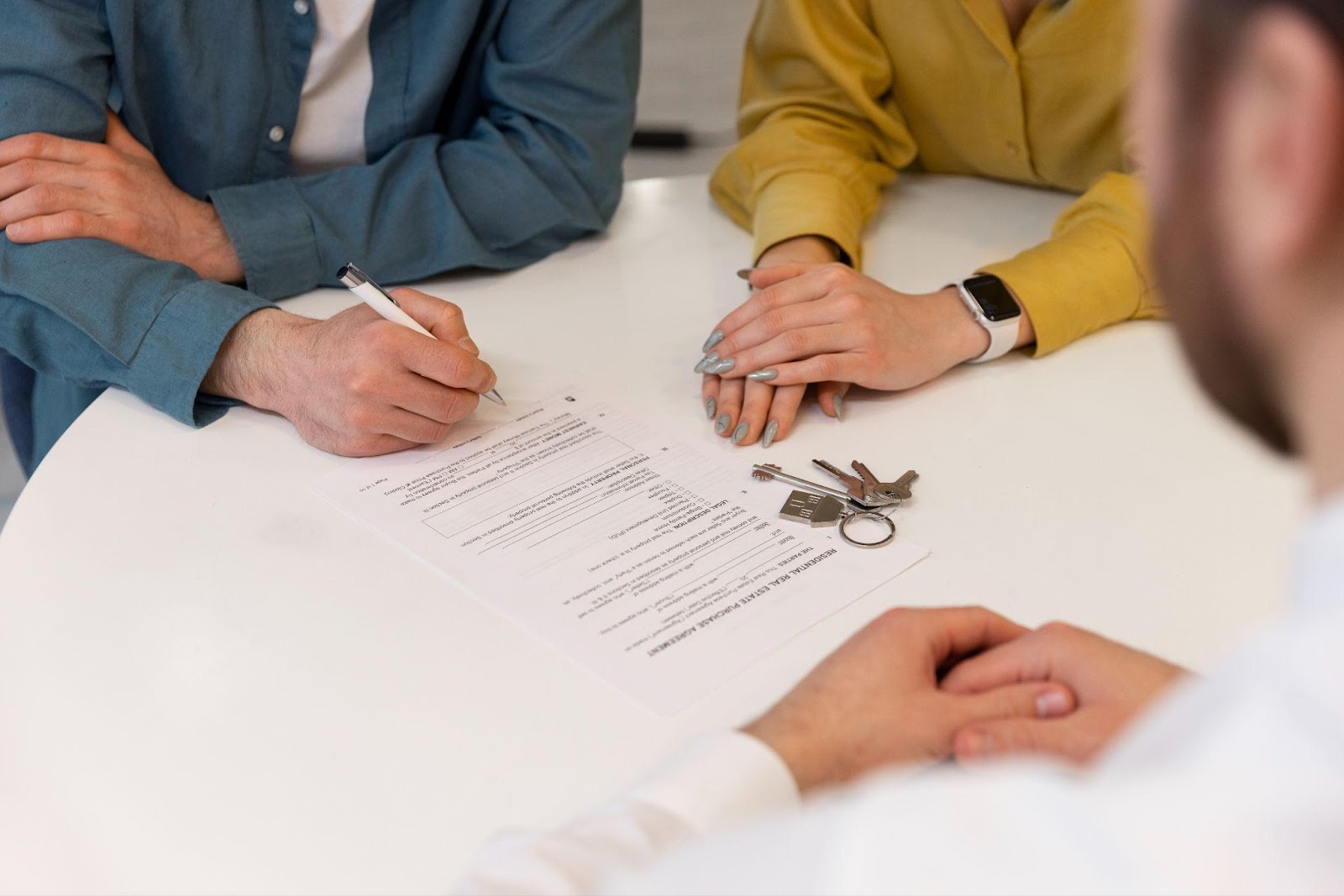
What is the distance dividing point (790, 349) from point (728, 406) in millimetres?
78

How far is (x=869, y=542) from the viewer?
36.7 inches

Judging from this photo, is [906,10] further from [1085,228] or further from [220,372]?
[220,372]

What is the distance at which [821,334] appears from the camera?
3.68 ft

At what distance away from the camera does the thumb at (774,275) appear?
1228 mm

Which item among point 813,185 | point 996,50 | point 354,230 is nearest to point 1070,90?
point 996,50

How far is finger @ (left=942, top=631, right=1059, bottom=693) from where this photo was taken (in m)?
0.71

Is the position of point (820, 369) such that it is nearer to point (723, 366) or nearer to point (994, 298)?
point (723, 366)

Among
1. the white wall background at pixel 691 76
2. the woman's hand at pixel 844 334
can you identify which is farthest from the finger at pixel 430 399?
the white wall background at pixel 691 76

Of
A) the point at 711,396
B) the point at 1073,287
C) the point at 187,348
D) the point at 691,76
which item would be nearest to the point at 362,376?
the point at 187,348

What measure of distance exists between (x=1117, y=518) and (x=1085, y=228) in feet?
1.64

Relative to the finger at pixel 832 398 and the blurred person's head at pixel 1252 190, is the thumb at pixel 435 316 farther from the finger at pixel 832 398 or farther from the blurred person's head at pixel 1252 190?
the blurred person's head at pixel 1252 190

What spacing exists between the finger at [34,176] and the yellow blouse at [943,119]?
2.31 feet

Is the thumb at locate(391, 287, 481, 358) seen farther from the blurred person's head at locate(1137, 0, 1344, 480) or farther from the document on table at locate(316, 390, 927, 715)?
the blurred person's head at locate(1137, 0, 1344, 480)

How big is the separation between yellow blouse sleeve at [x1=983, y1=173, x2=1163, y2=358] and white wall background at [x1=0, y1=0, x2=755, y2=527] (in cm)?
187
